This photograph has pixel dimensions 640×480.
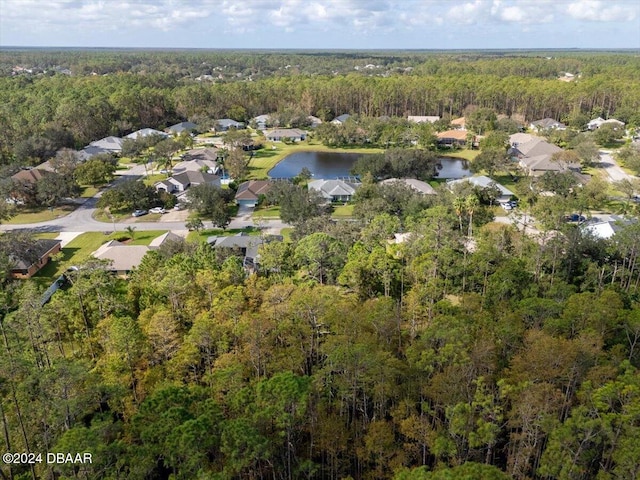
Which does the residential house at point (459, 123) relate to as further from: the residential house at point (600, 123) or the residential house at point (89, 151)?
the residential house at point (89, 151)

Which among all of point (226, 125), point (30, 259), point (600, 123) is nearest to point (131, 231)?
point (30, 259)

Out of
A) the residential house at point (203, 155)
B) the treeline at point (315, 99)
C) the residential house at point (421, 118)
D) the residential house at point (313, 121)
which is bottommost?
the residential house at point (203, 155)

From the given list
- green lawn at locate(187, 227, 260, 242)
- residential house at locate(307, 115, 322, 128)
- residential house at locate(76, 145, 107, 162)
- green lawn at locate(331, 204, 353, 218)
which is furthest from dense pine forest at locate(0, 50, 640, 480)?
residential house at locate(307, 115, 322, 128)

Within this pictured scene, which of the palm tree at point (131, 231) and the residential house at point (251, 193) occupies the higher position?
the residential house at point (251, 193)

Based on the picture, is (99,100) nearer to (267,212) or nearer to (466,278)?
(267,212)

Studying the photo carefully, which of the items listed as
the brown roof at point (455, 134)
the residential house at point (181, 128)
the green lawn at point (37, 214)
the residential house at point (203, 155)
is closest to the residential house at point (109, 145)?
the residential house at point (181, 128)

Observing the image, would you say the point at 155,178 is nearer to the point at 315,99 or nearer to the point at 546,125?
the point at 315,99
